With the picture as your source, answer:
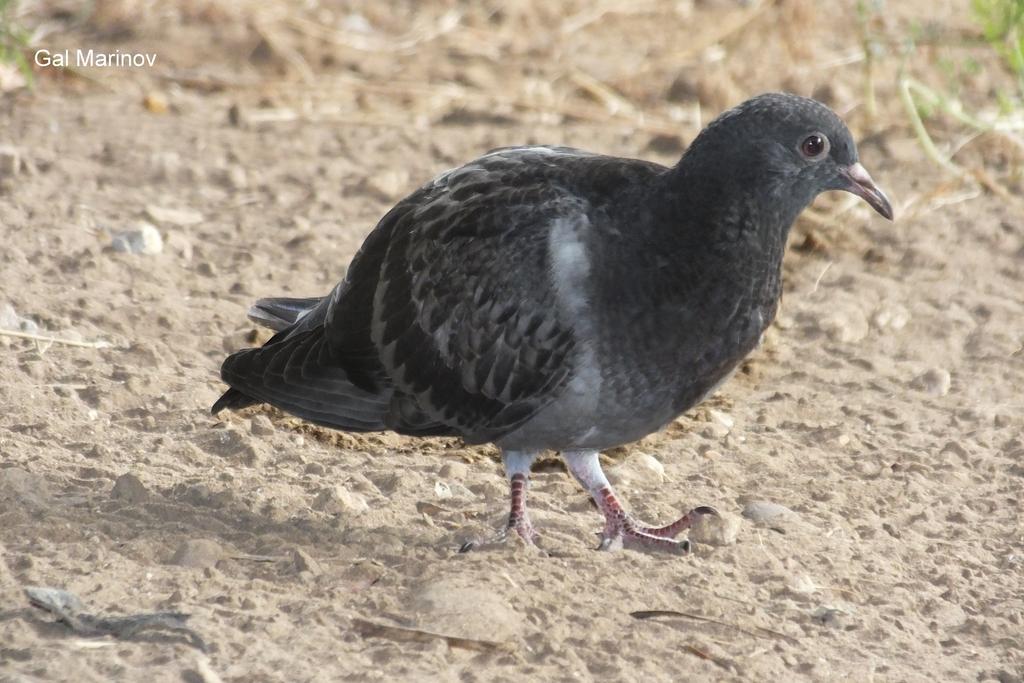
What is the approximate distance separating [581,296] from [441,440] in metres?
1.53

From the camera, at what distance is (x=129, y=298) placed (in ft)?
21.3

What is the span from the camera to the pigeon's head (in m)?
4.68

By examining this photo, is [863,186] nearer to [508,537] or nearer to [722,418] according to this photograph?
[722,418]

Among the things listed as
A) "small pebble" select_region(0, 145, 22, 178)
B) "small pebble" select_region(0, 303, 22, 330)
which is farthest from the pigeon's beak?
"small pebble" select_region(0, 145, 22, 178)

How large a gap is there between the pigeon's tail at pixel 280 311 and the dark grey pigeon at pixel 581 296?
2.03ft

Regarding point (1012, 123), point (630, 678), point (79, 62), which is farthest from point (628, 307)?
point (79, 62)

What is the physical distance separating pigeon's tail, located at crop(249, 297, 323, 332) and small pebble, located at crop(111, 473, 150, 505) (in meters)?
0.93

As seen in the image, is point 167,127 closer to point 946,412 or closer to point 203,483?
point 203,483

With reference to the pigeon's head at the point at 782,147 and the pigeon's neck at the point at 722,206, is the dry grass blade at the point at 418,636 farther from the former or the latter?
the pigeon's head at the point at 782,147

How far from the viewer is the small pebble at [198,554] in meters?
4.65

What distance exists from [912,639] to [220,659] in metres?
2.11

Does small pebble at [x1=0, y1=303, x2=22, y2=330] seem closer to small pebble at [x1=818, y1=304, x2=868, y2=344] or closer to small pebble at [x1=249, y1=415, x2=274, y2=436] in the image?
small pebble at [x1=249, y1=415, x2=274, y2=436]

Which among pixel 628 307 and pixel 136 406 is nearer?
pixel 628 307

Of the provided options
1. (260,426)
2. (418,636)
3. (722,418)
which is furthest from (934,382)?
(418,636)
